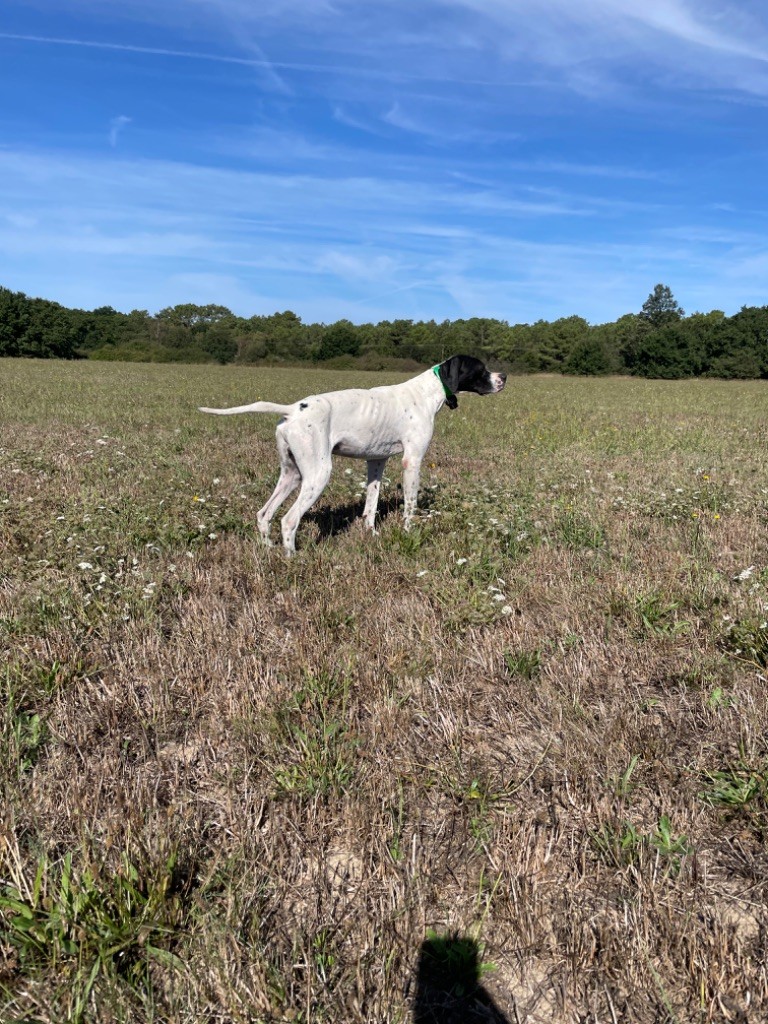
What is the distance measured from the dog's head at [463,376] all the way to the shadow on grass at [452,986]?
486 centimetres

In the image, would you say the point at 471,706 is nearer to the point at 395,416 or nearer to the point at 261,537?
the point at 261,537

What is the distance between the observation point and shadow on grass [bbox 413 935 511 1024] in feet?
5.24

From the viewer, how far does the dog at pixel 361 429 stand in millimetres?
5090

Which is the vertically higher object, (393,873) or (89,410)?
(89,410)

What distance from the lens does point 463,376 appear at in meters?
6.19

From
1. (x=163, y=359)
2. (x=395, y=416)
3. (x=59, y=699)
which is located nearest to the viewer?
(x=59, y=699)

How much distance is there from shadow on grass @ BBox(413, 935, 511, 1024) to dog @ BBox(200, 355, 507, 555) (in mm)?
3622

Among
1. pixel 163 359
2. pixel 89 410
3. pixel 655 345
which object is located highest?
pixel 655 345

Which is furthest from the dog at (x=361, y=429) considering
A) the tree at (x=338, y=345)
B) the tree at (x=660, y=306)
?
the tree at (x=660, y=306)

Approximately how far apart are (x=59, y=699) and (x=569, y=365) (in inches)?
3245

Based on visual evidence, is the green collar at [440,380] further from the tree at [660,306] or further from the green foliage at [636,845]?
the tree at [660,306]

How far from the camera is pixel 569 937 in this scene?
69.1 inches

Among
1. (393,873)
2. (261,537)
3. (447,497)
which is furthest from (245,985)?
(447,497)

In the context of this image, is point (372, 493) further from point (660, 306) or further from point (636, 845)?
point (660, 306)
